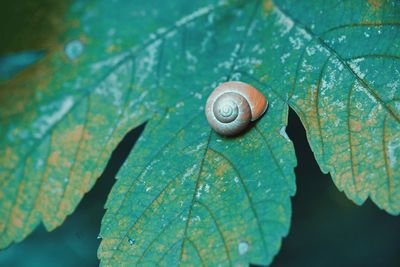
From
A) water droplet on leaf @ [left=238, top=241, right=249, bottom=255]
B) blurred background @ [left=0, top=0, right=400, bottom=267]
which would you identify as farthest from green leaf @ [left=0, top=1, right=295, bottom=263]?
blurred background @ [left=0, top=0, right=400, bottom=267]

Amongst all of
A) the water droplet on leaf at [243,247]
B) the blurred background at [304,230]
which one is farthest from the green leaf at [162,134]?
the blurred background at [304,230]

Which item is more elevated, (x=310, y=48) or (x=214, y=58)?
(x=214, y=58)

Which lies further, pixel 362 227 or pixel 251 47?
pixel 362 227

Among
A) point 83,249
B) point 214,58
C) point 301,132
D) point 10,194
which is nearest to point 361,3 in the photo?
point 214,58

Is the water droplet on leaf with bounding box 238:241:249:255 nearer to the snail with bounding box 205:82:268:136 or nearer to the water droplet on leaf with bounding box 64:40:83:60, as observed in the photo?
the snail with bounding box 205:82:268:136

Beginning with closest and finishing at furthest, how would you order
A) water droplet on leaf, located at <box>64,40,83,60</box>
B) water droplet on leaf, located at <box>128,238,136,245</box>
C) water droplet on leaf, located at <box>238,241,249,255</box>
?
water droplet on leaf, located at <box>238,241,249,255</box> < water droplet on leaf, located at <box>128,238,136,245</box> < water droplet on leaf, located at <box>64,40,83,60</box>

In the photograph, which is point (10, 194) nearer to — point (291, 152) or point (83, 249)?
point (83, 249)

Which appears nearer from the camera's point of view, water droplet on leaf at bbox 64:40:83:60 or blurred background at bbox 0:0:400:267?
water droplet on leaf at bbox 64:40:83:60
